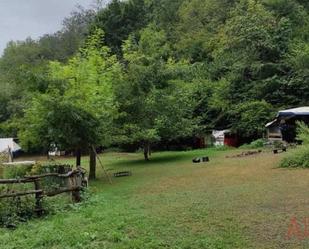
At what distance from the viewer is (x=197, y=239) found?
6871 millimetres

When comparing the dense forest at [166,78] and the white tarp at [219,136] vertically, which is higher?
the dense forest at [166,78]

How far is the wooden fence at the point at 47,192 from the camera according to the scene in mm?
8977

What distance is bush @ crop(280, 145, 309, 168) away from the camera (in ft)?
52.2

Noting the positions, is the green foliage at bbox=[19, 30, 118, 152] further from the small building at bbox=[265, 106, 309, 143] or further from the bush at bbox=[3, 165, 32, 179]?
the small building at bbox=[265, 106, 309, 143]

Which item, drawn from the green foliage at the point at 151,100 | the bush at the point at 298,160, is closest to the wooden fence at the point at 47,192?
the bush at the point at 298,160

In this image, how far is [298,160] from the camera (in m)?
16.1

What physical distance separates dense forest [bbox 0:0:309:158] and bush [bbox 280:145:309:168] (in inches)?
268

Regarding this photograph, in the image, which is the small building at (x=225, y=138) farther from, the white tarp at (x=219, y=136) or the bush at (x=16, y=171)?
the bush at (x=16, y=171)

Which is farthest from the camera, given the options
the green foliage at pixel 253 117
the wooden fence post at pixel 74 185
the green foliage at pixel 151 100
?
the green foliage at pixel 253 117

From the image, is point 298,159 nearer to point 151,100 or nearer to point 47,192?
point 151,100

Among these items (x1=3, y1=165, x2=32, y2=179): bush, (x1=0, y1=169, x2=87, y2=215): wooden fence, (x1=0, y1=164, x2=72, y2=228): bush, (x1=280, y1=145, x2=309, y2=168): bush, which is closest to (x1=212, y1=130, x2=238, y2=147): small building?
(x1=280, y1=145, x2=309, y2=168): bush

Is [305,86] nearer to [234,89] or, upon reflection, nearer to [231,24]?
[234,89]

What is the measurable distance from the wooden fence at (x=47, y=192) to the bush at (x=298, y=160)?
801 centimetres

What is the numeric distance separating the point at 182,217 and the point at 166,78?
17.1 m
